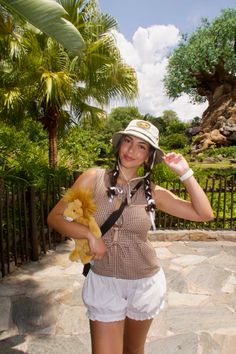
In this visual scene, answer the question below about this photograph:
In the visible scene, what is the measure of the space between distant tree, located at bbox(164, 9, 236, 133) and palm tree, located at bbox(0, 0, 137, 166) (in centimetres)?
2587

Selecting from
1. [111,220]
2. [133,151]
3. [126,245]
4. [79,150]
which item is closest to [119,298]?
[126,245]

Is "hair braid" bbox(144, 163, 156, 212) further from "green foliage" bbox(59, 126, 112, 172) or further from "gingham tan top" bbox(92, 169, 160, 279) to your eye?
"green foliage" bbox(59, 126, 112, 172)

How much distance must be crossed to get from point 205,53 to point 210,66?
181 cm

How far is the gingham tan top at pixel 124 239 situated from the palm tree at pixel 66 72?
6.40m

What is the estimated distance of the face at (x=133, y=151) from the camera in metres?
2.21

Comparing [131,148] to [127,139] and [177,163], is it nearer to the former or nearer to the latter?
[127,139]

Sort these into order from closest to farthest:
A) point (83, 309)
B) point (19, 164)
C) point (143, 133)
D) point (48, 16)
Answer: point (143, 133)
point (48, 16)
point (83, 309)
point (19, 164)

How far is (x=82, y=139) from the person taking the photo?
1321cm

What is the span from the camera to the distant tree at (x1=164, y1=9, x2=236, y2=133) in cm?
3403

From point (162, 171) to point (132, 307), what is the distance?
21.2 feet

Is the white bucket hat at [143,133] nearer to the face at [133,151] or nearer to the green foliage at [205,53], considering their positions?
the face at [133,151]

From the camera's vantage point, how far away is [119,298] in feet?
6.88

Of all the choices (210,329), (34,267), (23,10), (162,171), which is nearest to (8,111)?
(162,171)

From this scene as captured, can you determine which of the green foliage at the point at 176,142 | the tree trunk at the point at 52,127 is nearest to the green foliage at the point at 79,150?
the tree trunk at the point at 52,127
